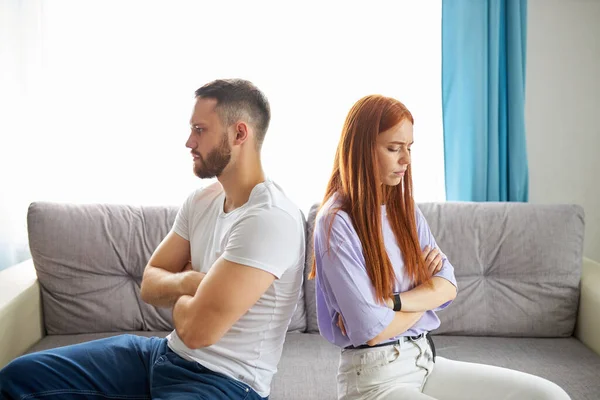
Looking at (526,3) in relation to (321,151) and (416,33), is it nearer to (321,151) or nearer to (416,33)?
(416,33)

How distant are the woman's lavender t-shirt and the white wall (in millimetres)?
1602

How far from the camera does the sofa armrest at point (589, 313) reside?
8.52 feet

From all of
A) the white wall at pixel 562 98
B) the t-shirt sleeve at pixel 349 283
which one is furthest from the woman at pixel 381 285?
the white wall at pixel 562 98

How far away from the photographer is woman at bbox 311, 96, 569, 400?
1728 mm

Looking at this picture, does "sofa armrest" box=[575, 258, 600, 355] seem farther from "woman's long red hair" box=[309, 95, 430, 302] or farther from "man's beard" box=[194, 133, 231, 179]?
"man's beard" box=[194, 133, 231, 179]

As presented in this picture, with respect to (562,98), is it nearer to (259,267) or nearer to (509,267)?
(509,267)

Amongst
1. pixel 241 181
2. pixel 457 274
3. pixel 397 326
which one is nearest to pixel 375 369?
pixel 397 326

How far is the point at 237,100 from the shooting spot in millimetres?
1873

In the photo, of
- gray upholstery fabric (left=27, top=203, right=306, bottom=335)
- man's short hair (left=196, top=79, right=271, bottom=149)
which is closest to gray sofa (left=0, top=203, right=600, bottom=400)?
gray upholstery fabric (left=27, top=203, right=306, bottom=335)

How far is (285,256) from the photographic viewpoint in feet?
5.64

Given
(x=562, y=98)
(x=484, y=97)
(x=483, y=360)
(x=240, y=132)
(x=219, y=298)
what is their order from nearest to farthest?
(x=219, y=298)
(x=240, y=132)
(x=483, y=360)
(x=484, y=97)
(x=562, y=98)

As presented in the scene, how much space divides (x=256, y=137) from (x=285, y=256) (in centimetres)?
37

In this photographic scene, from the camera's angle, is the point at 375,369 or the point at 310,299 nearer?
the point at 375,369

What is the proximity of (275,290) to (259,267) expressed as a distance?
5.9 inches
